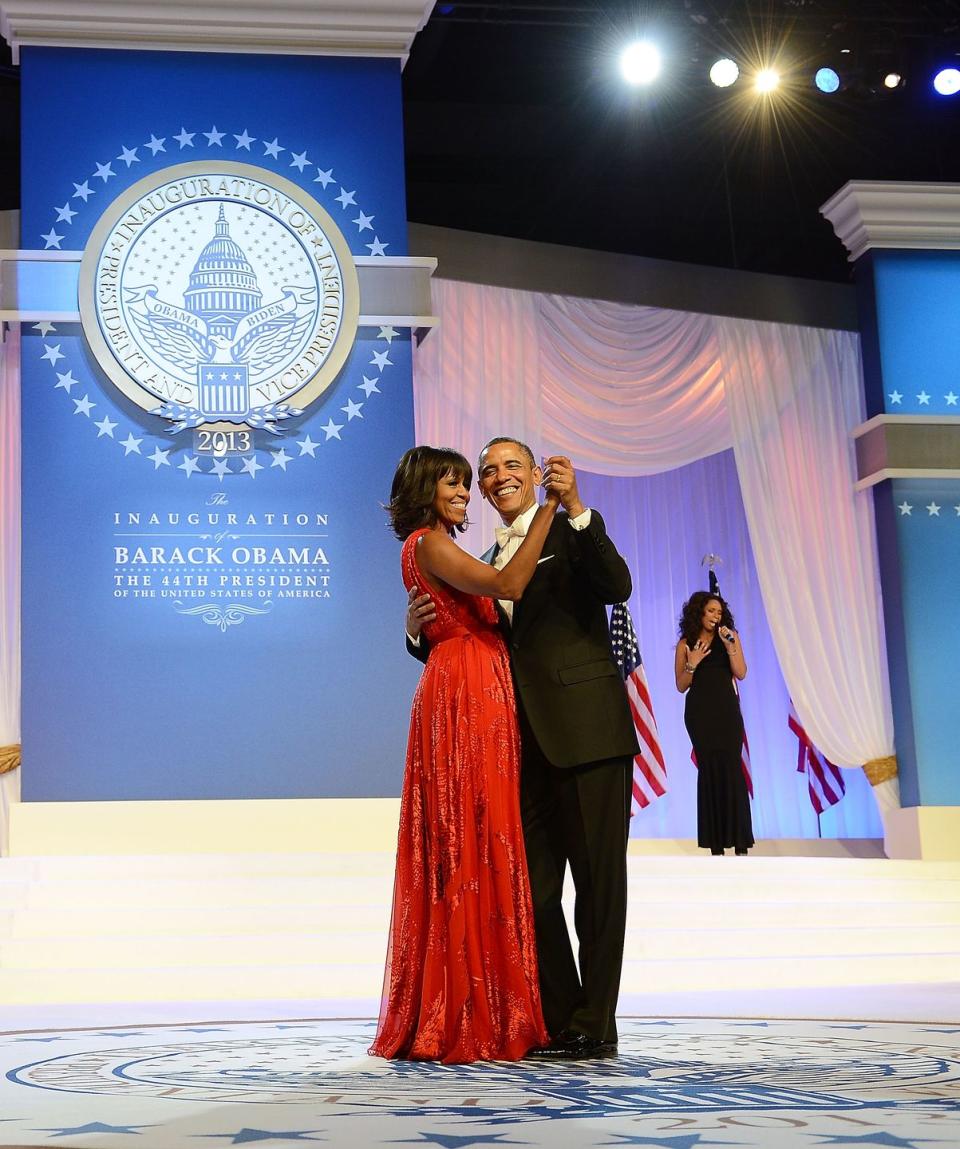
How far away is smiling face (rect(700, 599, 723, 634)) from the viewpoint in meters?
7.09

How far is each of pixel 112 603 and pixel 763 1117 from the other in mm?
5006

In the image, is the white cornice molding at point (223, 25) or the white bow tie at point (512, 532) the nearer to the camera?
the white bow tie at point (512, 532)

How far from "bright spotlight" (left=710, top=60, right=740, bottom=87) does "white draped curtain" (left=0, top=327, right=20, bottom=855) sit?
12.2ft

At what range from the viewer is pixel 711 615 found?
7.09 m

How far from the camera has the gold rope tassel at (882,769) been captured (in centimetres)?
830

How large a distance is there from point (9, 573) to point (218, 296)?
1867 mm

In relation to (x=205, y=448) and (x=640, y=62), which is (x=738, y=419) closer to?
(x=640, y=62)

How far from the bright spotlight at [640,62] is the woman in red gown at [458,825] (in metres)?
4.99

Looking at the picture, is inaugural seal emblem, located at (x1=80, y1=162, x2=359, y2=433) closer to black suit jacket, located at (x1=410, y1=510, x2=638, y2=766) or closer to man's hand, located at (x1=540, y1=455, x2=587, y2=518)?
black suit jacket, located at (x1=410, y1=510, x2=638, y2=766)

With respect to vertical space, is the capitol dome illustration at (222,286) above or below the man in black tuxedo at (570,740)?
above

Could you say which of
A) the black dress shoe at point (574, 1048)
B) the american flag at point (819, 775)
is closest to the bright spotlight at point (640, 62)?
the american flag at point (819, 775)

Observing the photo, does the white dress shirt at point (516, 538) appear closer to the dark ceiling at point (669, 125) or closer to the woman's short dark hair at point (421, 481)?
the woman's short dark hair at point (421, 481)

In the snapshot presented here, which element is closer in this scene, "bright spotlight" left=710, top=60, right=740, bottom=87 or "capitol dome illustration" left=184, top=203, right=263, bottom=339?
"capitol dome illustration" left=184, top=203, right=263, bottom=339

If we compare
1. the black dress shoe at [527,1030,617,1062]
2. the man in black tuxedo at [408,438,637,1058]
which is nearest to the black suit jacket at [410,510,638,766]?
the man in black tuxedo at [408,438,637,1058]
